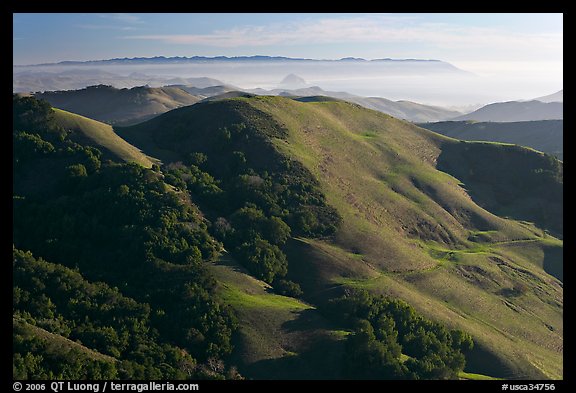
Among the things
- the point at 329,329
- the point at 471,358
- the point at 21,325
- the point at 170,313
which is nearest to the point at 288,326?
the point at 329,329

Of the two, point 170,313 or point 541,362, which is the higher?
point 170,313

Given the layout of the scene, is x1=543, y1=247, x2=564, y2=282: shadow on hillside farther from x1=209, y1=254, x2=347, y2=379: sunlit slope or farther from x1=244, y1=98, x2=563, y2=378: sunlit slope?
x1=209, y1=254, x2=347, y2=379: sunlit slope

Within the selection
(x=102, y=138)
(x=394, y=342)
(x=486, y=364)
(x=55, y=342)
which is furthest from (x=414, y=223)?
(x=55, y=342)

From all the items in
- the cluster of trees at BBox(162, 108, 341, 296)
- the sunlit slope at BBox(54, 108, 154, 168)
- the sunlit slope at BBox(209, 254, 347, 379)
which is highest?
the sunlit slope at BBox(54, 108, 154, 168)

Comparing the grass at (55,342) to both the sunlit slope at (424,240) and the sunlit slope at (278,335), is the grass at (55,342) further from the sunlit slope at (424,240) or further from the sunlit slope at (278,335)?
the sunlit slope at (424,240)

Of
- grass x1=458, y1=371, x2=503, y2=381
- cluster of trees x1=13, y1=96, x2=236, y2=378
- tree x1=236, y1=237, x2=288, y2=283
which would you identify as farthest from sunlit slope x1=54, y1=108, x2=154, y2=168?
grass x1=458, y1=371, x2=503, y2=381

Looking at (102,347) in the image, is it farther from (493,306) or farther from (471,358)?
(493,306)

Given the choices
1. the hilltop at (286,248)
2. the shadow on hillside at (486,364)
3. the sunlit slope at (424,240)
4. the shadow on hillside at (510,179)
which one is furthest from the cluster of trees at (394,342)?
the shadow on hillside at (510,179)
